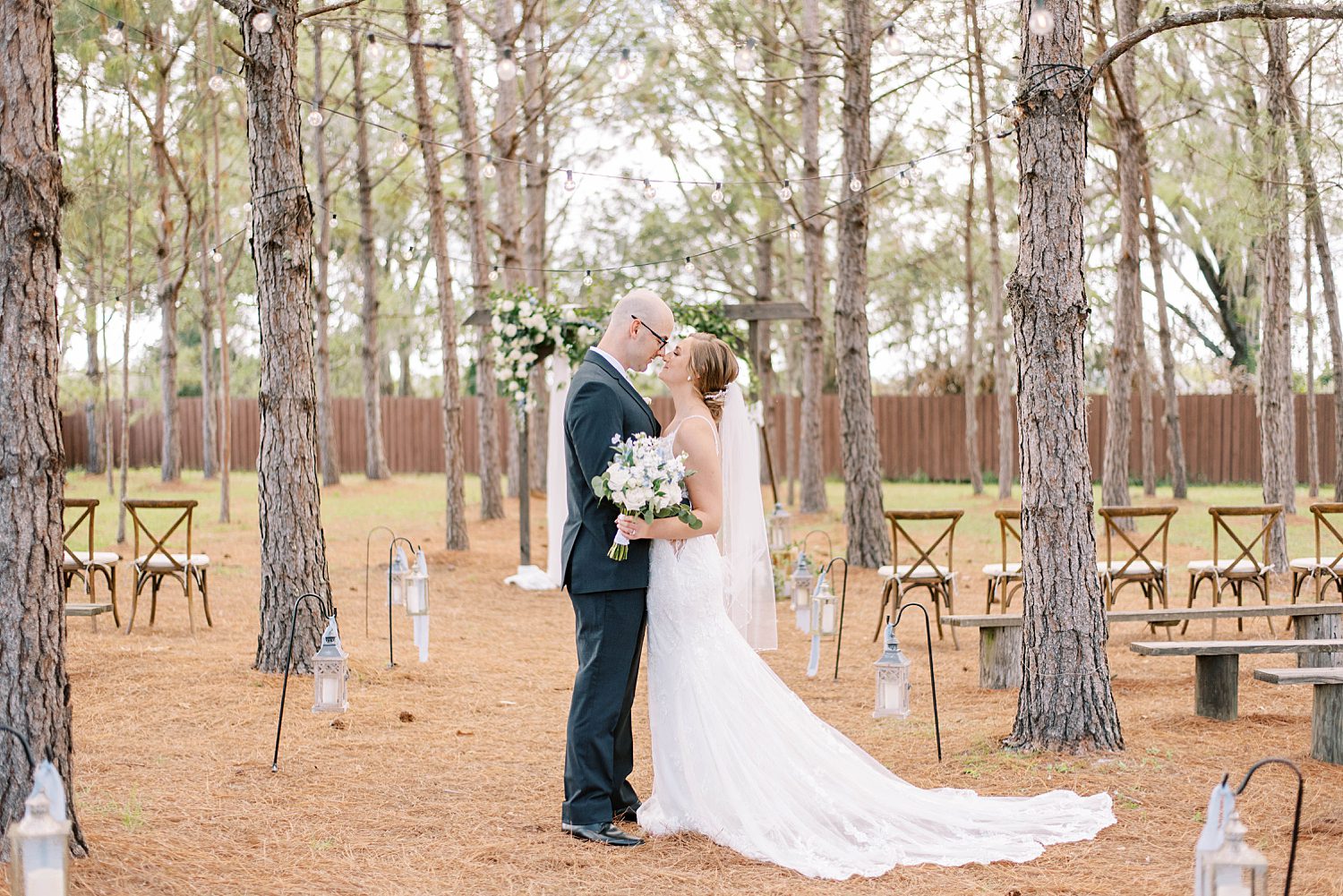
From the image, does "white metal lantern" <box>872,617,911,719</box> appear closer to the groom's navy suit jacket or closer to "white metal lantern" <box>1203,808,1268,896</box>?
the groom's navy suit jacket

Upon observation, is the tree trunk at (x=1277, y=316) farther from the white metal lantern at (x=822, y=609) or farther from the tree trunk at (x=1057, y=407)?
the tree trunk at (x=1057, y=407)

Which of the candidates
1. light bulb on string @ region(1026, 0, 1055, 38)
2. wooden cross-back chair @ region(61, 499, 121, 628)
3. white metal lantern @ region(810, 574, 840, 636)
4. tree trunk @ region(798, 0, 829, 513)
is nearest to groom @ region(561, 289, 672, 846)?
light bulb on string @ region(1026, 0, 1055, 38)

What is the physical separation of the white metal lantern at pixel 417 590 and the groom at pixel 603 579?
2.75m

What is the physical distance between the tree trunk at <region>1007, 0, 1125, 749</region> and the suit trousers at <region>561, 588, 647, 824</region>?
209 cm

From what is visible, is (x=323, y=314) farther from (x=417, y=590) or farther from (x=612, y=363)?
(x=612, y=363)

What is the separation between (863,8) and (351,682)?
928 cm

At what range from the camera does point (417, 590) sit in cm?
762

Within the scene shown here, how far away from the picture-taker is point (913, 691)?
7961mm

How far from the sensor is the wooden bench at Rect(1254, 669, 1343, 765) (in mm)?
5715

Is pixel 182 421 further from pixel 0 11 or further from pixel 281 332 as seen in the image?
pixel 0 11

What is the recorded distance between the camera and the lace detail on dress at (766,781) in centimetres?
463

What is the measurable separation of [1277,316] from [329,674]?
12.1m

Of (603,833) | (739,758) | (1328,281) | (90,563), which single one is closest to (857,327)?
(90,563)

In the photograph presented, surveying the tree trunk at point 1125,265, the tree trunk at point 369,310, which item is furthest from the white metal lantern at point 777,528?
the tree trunk at point 369,310
